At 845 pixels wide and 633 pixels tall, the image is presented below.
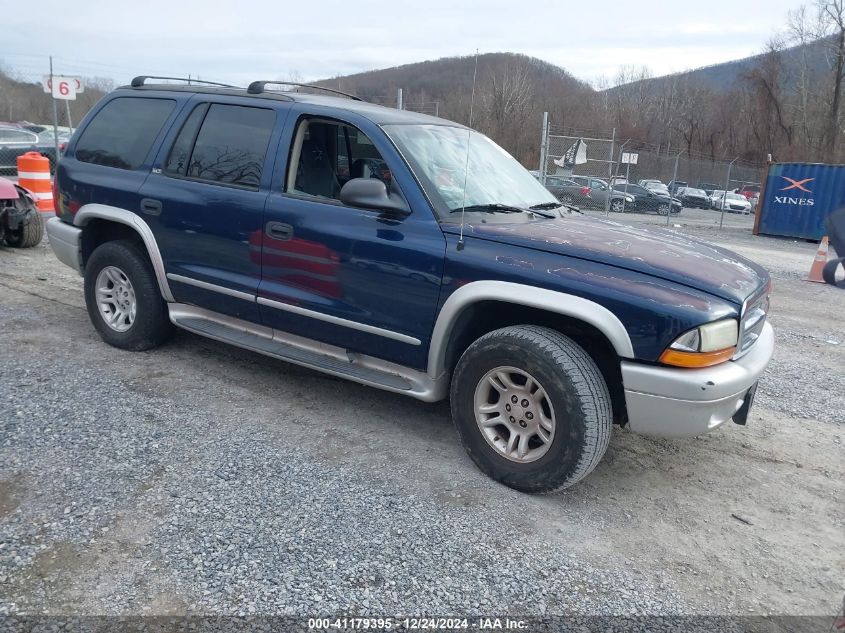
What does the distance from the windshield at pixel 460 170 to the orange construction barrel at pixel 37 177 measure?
8651 mm

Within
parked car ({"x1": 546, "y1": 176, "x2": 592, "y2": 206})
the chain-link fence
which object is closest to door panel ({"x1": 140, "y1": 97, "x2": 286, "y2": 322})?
the chain-link fence

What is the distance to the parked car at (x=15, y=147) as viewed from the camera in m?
15.4

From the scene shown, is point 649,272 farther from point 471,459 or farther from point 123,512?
point 123,512

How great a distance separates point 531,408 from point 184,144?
9.81 ft

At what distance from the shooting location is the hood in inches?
128

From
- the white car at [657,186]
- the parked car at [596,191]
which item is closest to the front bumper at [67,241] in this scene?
the parked car at [596,191]

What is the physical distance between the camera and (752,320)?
3496 millimetres

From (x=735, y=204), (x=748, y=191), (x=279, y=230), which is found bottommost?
(x=279, y=230)

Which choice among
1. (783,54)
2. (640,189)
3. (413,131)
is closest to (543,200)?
(413,131)

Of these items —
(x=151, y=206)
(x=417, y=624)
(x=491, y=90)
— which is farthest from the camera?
(x=491, y=90)

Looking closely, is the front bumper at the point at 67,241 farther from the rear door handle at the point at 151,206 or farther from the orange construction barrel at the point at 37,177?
the orange construction barrel at the point at 37,177

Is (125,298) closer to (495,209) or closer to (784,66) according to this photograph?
(495,209)

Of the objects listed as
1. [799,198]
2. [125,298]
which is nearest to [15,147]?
[125,298]

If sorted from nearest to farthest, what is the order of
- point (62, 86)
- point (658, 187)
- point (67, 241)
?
point (67, 241) → point (62, 86) → point (658, 187)
